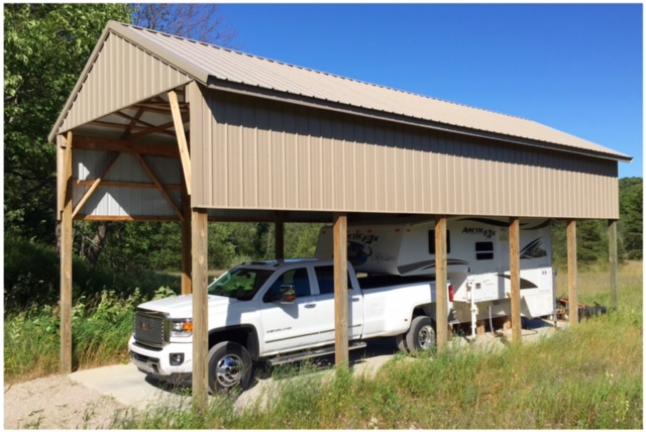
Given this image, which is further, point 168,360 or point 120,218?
point 120,218

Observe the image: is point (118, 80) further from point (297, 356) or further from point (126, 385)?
point (297, 356)

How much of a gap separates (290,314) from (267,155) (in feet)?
8.56

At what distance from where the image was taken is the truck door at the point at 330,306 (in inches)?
397

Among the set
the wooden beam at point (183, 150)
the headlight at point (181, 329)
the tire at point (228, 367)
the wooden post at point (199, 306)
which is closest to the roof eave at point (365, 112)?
the wooden beam at point (183, 150)

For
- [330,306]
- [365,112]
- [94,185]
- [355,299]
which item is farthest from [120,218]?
[365,112]

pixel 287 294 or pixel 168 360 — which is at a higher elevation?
pixel 287 294

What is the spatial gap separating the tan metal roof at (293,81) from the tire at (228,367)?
12.3 ft

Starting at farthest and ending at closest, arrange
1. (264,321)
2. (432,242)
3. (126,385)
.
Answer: (432,242)
(126,385)
(264,321)

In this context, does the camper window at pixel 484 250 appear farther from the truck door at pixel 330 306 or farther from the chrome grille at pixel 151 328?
the chrome grille at pixel 151 328

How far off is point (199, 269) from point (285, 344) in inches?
95.5

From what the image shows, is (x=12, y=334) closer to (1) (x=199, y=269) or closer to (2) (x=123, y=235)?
(1) (x=199, y=269)

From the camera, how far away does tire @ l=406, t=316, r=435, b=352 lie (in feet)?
38.1

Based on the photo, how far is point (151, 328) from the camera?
8.95 meters

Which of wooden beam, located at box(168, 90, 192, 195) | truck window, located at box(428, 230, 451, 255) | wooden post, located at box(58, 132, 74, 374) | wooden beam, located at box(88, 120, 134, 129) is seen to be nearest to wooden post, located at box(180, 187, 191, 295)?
wooden beam, located at box(88, 120, 134, 129)
